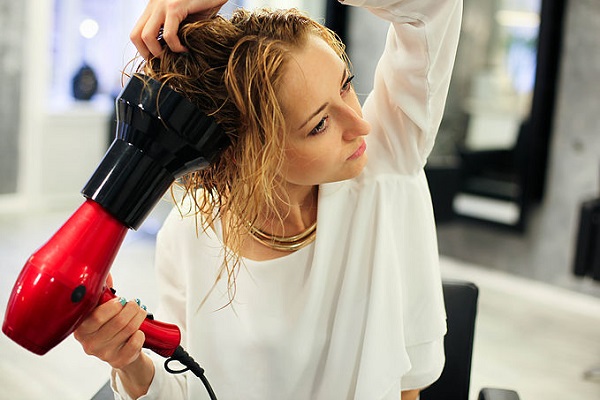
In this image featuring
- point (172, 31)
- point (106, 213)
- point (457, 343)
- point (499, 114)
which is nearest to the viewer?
point (106, 213)

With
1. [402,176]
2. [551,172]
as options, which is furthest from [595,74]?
[402,176]

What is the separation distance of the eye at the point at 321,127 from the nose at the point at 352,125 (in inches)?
0.9

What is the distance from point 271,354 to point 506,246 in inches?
146

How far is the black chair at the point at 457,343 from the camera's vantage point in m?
1.31

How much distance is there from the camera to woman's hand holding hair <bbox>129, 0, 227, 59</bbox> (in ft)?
2.80

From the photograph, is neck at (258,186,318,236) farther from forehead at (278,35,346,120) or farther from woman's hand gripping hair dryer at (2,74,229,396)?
woman's hand gripping hair dryer at (2,74,229,396)

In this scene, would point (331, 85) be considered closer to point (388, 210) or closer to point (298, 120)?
point (298, 120)

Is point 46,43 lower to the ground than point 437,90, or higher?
lower

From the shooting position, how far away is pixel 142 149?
Result: 29.5 inches

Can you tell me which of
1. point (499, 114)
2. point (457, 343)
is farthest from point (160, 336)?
point (499, 114)

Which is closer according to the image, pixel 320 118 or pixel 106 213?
pixel 106 213

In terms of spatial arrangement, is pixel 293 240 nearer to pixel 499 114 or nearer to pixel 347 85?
pixel 347 85

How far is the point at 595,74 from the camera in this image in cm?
402

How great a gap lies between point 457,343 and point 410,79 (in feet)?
1.81
